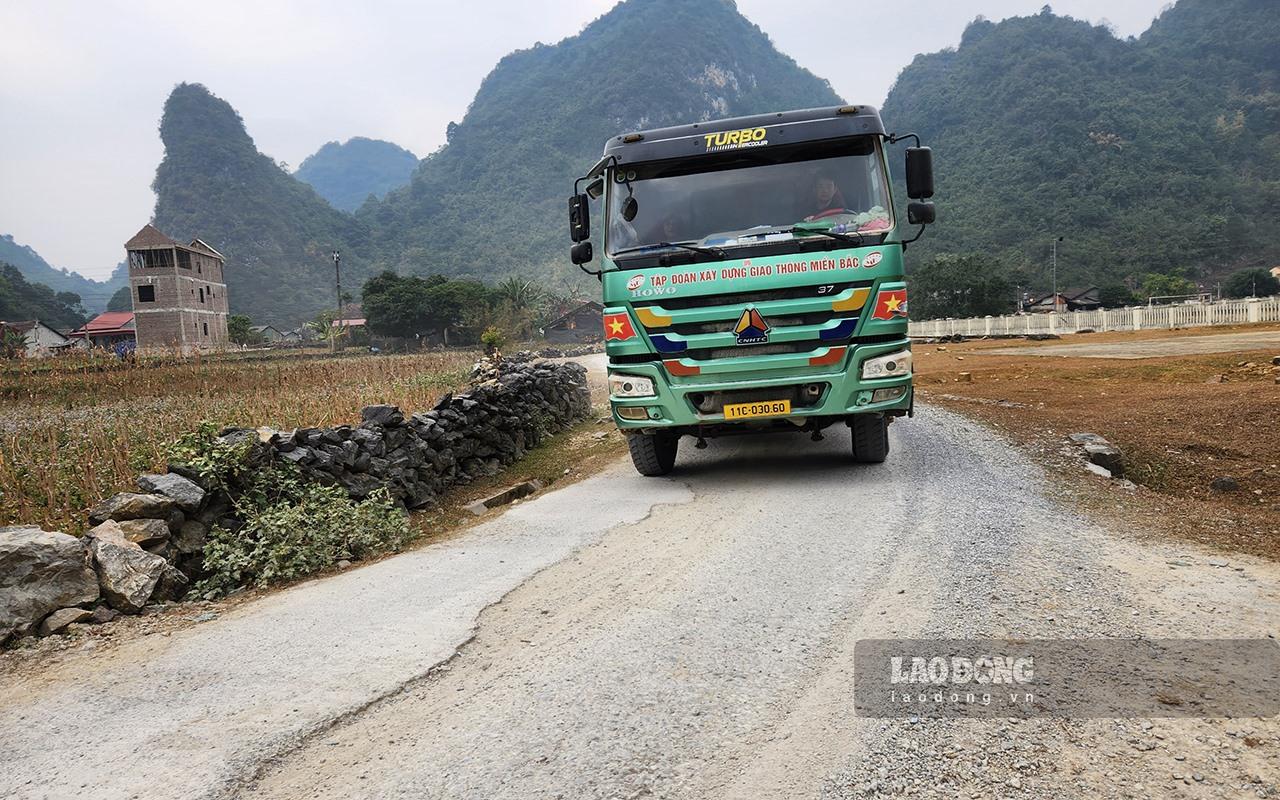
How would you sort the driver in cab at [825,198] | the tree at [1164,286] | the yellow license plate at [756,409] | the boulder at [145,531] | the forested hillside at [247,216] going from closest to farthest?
the boulder at [145,531], the yellow license plate at [756,409], the driver in cab at [825,198], the tree at [1164,286], the forested hillside at [247,216]

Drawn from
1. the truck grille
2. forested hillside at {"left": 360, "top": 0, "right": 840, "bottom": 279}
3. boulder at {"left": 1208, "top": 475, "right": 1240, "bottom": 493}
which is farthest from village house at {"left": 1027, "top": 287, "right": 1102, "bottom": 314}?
forested hillside at {"left": 360, "top": 0, "right": 840, "bottom": 279}

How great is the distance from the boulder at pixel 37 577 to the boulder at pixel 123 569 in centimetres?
8

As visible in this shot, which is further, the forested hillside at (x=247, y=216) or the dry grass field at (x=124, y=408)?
the forested hillside at (x=247, y=216)

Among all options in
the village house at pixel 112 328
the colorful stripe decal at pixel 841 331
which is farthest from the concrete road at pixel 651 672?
the village house at pixel 112 328

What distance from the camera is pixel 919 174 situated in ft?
22.7

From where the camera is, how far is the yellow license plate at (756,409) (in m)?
6.63

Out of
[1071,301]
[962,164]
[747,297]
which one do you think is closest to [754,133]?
[747,297]

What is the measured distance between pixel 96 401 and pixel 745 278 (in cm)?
1361

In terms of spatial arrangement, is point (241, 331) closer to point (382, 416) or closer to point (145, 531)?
point (382, 416)

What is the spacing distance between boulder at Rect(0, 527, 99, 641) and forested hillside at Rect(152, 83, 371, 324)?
407 ft

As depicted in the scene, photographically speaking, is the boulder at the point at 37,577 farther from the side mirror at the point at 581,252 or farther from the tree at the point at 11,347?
the tree at the point at 11,347

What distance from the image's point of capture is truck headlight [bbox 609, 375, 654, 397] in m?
6.82

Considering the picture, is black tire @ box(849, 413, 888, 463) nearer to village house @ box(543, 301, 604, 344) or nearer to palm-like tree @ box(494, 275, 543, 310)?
palm-like tree @ box(494, 275, 543, 310)

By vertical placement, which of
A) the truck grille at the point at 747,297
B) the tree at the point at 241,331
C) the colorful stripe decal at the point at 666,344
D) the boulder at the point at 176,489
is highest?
the tree at the point at 241,331
